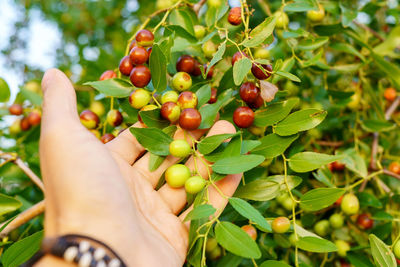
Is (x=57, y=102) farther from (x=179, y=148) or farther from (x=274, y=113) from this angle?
(x=274, y=113)

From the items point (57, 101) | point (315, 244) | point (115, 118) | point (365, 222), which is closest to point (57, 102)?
point (57, 101)

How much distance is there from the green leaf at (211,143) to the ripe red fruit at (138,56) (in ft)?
1.65

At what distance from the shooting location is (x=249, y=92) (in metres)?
1.61

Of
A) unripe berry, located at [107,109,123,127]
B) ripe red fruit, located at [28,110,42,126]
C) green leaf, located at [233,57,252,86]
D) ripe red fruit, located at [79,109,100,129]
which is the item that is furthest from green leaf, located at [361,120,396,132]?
ripe red fruit, located at [28,110,42,126]

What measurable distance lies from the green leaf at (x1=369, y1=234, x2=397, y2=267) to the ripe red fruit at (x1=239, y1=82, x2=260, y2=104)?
0.78 meters

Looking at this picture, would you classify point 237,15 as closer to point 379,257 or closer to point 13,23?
point 379,257

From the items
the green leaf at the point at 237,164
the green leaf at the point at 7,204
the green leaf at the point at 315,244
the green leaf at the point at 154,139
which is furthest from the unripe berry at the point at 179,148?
the green leaf at the point at 7,204

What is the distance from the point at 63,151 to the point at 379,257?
4.37 feet

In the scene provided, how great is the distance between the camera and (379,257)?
1479 mm

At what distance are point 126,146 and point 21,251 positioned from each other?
0.63 meters

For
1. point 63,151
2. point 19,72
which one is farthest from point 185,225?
point 19,72

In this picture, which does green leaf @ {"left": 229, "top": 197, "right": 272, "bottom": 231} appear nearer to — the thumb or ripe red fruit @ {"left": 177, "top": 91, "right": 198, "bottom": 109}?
ripe red fruit @ {"left": 177, "top": 91, "right": 198, "bottom": 109}

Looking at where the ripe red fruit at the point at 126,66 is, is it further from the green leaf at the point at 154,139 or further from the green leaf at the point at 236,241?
the green leaf at the point at 236,241

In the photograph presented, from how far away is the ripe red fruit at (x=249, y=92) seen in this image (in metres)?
1.61
